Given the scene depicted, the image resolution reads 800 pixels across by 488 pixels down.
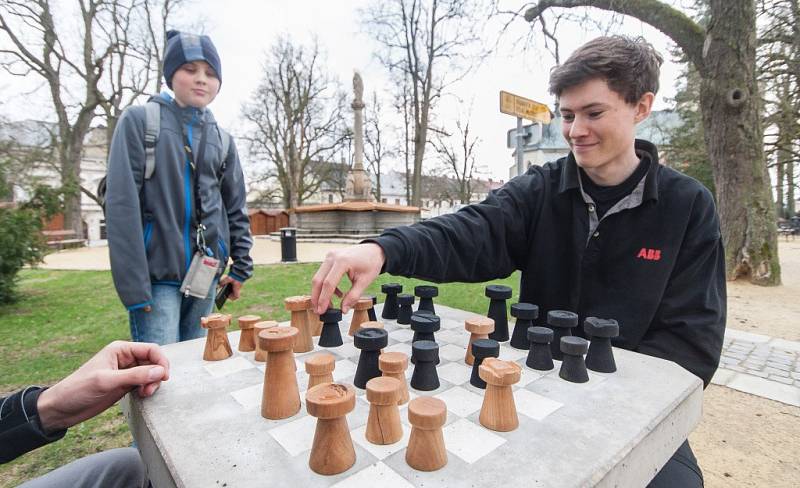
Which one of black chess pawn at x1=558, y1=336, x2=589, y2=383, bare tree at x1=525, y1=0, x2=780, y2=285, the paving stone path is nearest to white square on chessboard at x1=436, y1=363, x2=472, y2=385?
black chess pawn at x1=558, y1=336, x2=589, y2=383

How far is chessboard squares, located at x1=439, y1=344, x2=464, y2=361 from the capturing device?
1325mm

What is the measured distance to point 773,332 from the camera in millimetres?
4281

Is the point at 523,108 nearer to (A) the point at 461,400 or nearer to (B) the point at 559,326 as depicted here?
(B) the point at 559,326

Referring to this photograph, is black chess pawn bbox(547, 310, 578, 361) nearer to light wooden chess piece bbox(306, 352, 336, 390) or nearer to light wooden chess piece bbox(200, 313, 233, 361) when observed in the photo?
light wooden chess piece bbox(306, 352, 336, 390)

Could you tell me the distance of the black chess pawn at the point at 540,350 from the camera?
1.17m

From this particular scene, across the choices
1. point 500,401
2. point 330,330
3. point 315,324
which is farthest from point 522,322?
point 315,324

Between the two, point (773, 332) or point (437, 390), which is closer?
point (437, 390)

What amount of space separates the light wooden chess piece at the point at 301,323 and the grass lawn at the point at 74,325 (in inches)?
64.4

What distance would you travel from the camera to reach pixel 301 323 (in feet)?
4.61

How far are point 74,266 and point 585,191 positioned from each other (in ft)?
40.2

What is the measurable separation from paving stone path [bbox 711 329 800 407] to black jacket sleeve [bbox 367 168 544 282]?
246 centimetres

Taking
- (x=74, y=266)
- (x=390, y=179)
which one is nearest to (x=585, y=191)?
(x=74, y=266)

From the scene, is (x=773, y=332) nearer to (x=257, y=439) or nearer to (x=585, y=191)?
(x=585, y=191)

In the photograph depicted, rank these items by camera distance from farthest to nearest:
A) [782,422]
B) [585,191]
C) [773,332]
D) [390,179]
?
1. [390,179]
2. [773,332]
3. [782,422]
4. [585,191]
